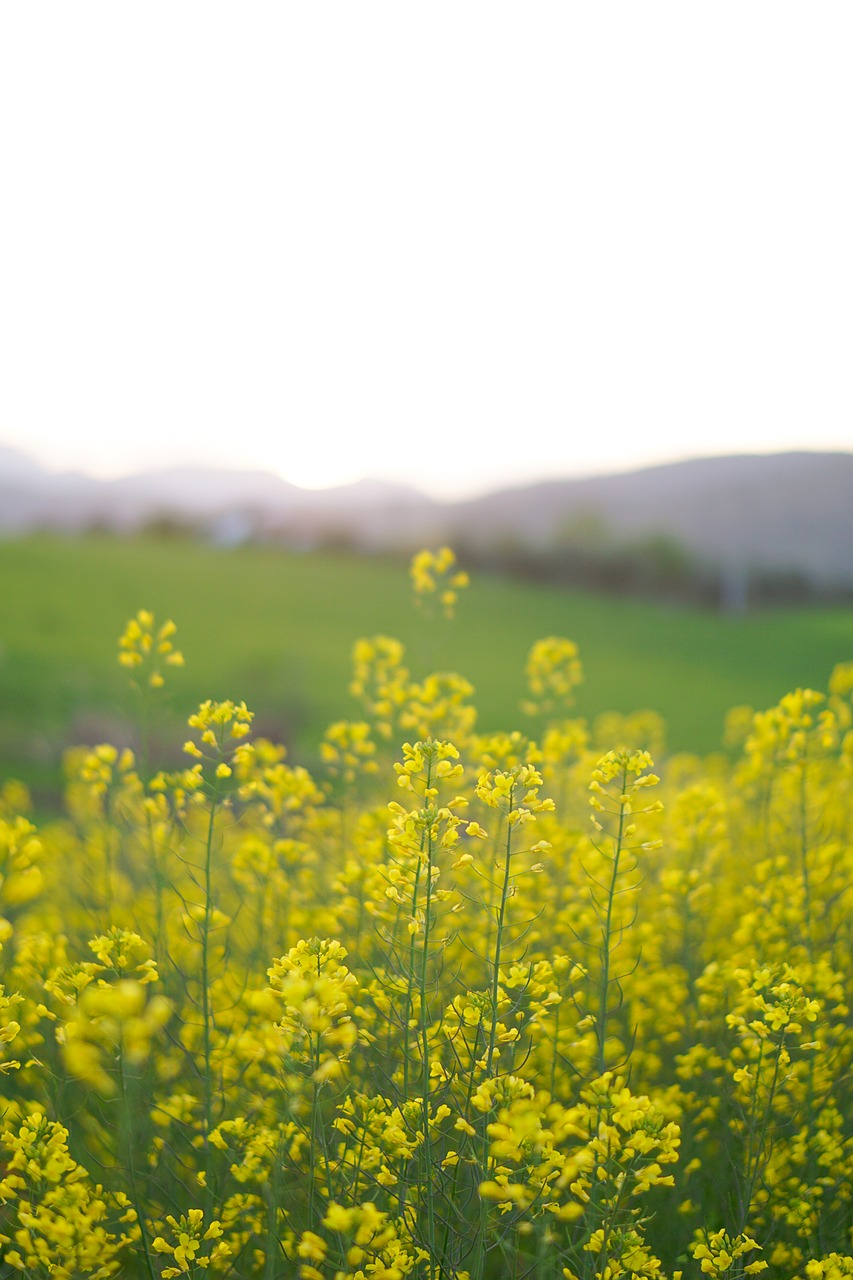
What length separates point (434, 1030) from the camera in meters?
2.81

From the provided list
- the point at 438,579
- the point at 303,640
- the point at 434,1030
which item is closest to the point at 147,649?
the point at 438,579

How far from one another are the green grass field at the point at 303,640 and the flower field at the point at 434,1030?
11.2 metres

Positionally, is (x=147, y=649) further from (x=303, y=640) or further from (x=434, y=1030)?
(x=303, y=640)

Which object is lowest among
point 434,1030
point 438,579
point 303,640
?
point 303,640

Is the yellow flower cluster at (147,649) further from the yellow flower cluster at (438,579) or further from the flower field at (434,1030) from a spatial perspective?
the yellow flower cluster at (438,579)

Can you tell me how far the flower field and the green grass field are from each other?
36.8 feet

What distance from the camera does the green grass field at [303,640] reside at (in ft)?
66.4

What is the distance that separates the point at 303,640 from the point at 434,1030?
1201 inches

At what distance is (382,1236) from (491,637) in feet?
110

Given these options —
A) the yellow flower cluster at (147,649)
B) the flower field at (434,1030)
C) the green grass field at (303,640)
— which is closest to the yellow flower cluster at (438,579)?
the flower field at (434,1030)

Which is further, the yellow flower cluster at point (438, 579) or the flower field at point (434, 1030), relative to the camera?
the yellow flower cluster at point (438, 579)

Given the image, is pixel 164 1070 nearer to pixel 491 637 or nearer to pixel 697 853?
pixel 697 853

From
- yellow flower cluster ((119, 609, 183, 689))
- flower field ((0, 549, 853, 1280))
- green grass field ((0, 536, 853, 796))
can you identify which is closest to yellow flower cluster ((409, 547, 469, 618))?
flower field ((0, 549, 853, 1280))

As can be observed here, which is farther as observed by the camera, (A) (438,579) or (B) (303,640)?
(B) (303,640)
